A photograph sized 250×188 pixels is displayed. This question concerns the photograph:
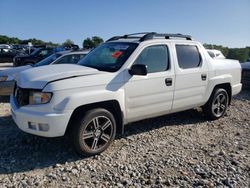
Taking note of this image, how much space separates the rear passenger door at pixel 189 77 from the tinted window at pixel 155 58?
0.94 feet

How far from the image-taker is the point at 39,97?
155 inches

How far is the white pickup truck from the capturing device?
3.95 m

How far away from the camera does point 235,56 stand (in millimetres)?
24422

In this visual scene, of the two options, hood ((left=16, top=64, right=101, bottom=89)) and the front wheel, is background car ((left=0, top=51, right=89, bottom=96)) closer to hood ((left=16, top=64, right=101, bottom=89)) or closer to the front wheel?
hood ((left=16, top=64, right=101, bottom=89))

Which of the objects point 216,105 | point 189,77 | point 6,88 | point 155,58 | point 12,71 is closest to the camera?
point 155,58

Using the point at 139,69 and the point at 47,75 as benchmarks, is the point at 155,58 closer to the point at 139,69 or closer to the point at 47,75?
the point at 139,69

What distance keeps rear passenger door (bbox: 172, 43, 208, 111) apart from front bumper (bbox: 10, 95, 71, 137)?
2332 mm

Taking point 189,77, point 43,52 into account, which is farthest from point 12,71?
point 43,52

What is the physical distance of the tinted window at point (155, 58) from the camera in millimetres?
4848

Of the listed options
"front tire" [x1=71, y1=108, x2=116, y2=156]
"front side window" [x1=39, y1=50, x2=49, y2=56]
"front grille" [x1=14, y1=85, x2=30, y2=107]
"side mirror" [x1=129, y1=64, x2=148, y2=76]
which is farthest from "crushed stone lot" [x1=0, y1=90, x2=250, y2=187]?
"front side window" [x1=39, y1=50, x2=49, y2=56]

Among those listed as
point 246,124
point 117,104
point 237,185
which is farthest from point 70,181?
point 246,124

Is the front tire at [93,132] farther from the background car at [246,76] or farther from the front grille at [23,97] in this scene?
the background car at [246,76]

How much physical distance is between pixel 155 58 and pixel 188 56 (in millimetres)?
950

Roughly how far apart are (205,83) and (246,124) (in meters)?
1.40
